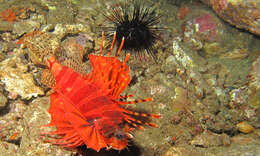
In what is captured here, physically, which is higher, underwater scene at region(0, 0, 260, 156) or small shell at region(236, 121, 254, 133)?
underwater scene at region(0, 0, 260, 156)

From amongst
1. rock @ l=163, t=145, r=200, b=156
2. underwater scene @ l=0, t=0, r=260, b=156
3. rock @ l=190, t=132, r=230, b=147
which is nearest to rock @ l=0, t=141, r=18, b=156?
underwater scene @ l=0, t=0, r=260, b=156

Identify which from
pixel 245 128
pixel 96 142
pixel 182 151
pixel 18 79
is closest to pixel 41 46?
pixel 18 79

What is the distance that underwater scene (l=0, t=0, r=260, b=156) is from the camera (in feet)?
8.10

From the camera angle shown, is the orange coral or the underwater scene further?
the orange coral

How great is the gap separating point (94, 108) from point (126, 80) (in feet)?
1.86

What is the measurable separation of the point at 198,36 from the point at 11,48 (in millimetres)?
5165

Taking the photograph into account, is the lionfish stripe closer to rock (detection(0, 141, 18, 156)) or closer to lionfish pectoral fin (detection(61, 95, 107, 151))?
lionfish pectoral fin (detection(61, 95, 107, 151))

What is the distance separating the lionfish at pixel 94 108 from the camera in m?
2.14

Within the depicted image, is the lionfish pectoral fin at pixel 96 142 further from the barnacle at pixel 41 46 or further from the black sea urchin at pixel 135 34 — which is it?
the black sea urchin at pixel 135 34

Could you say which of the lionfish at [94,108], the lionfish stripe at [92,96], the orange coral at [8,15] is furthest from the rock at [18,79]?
the lionfish stripe at [92,96]

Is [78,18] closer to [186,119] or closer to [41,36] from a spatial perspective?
[41,36]

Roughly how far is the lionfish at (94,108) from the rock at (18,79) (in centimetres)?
122

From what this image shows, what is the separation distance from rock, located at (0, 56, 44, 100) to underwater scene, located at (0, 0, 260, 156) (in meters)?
0.02

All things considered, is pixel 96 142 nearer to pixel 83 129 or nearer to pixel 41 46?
pixel 83 129
